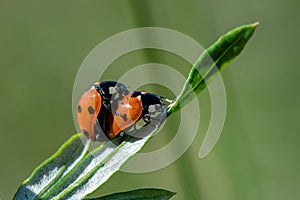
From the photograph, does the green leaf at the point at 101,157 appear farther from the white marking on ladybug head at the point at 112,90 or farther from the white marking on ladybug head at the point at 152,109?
the white marking on ladybug head at the point at 112,90

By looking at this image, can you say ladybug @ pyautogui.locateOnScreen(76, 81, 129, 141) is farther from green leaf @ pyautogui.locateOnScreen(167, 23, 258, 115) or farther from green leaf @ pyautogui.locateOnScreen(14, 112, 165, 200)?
green leaf @ pyautogui.locateOnScreen(167, 23, 258, 115)

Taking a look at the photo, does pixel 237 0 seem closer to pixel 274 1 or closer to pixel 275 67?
pixel 274 1

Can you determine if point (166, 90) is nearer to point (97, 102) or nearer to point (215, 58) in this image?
point (97, 102)

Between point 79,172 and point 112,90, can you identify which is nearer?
point 79,172

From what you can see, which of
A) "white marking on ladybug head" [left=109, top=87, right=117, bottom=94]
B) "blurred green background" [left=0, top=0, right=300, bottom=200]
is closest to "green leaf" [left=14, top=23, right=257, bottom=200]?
"white marking on ladybug head" [left=109, top=87, right=117, bottom=94]

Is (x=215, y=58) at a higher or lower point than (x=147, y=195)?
higher

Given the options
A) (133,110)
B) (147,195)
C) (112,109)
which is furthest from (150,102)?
(147,195)

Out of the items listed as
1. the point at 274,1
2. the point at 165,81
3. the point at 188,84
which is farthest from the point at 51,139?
the point at 188,84
